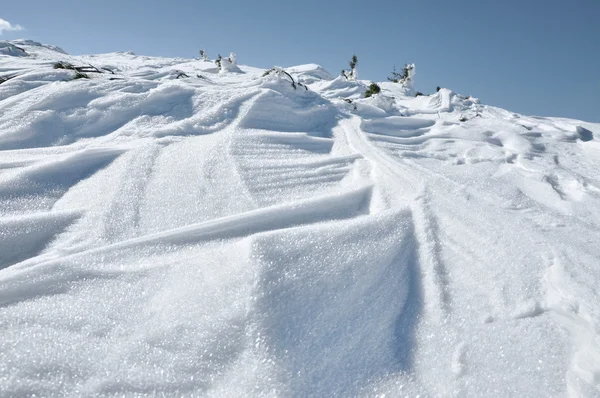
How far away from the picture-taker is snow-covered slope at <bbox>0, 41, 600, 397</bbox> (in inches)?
33.8

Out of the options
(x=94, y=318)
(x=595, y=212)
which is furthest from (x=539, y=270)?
(x=94, y=318)

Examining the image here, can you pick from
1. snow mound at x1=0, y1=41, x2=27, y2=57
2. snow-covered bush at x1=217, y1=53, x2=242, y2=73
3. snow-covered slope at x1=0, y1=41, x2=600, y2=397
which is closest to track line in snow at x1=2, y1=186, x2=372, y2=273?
snow-covered slope at x1=0, y1=41, x2=600, y2=397

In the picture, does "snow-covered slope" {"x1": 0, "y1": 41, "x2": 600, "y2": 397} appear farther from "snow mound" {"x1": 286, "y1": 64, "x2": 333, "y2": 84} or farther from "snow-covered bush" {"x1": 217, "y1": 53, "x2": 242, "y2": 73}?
"snow mound" {"x1": 286, "y1": 64, "x2": 333, "y2": 84}

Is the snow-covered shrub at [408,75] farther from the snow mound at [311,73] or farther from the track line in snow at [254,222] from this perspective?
the track line in snow at [254,222]

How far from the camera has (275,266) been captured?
1091mm

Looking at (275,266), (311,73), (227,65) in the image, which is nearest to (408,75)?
(311,73)

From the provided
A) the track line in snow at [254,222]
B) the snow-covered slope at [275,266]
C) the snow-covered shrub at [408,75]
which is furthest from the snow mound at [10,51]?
the snow-covered shrub at [408,75]

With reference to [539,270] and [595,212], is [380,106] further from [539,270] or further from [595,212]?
[539,270]

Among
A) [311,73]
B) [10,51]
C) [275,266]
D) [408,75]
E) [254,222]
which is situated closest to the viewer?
[275,266]

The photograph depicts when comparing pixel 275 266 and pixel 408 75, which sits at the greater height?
pixel 408 75

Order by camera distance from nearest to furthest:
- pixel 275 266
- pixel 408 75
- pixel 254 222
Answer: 1. pixel 275 266
2. pixel 254 222
3. pixel 408 75

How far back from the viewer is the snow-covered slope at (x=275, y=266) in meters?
0.86

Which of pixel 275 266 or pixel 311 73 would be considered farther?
pixel 311 73

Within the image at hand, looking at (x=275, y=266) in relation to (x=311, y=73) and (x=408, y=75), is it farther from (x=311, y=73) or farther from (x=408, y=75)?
(x=408, y=75)
